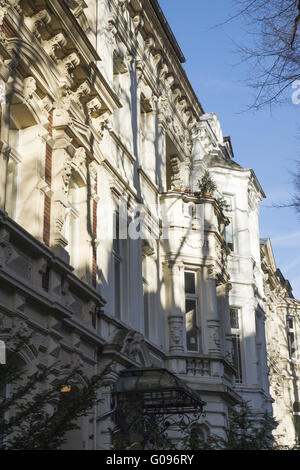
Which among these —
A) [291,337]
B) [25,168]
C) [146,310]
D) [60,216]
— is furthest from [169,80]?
[291,337]

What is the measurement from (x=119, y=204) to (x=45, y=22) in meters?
4.84

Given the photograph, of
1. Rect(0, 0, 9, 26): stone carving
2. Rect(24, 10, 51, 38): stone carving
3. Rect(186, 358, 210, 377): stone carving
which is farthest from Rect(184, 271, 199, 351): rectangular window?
Rect(0, 0, 9, 26): stone carving

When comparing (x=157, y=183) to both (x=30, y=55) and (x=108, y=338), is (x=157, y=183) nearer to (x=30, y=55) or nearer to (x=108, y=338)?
(x=108, y=338)

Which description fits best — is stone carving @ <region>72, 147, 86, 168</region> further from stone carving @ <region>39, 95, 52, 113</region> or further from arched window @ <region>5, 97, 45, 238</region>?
arched window @ <region>5, 97, 45, 238</region>

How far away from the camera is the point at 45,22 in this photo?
1352cm

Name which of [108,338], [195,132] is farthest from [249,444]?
[195,132]

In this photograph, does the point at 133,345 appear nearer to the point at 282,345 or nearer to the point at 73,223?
the point at 73,223

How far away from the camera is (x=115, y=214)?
17078 mm

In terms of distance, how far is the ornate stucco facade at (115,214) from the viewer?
12.5 m

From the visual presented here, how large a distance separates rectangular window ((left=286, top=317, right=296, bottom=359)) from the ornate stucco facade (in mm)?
14027

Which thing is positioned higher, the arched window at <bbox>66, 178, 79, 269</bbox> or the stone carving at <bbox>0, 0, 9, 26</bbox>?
the stone carving at <bbox>0, 0, 9, 26</bbox>

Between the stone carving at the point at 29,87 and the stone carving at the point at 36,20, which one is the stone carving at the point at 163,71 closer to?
the stone carving at the point at 36,20

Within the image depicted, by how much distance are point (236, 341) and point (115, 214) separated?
29.5 ft

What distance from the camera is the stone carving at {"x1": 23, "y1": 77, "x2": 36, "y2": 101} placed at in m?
12.8
